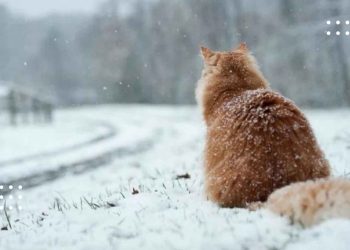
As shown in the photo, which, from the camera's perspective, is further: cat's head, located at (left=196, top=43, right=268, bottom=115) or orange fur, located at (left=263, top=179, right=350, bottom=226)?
cat's head, located at (left=196, top=43, right=268, bottom=115)

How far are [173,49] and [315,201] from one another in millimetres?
39396

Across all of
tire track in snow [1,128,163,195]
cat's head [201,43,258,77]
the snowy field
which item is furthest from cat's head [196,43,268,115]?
tire track in snow [1,128,163,195]

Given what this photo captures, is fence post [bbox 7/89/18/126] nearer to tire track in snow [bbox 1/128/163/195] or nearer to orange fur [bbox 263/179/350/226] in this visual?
tire track in snow [bbox 1/128/163/195]

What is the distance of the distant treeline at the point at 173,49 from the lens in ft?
88.5

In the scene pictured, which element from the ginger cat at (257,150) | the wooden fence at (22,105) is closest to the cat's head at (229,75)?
the ginger cat at (257,150)

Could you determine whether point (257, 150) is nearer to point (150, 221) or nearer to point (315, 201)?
point (315, 201)

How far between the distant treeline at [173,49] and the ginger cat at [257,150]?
1215cm

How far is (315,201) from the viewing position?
12.1ft

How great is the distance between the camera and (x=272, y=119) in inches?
179

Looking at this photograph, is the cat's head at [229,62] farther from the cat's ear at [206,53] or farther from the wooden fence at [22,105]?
the wooden fence at [22,105]

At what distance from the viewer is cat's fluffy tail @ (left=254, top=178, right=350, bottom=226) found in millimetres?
3639

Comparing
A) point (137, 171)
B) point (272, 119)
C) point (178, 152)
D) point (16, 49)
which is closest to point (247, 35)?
point (178, 152)

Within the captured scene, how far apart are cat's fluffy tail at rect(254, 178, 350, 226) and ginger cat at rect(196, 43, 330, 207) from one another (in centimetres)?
39

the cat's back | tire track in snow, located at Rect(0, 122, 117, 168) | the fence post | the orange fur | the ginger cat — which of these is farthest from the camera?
the fence post
